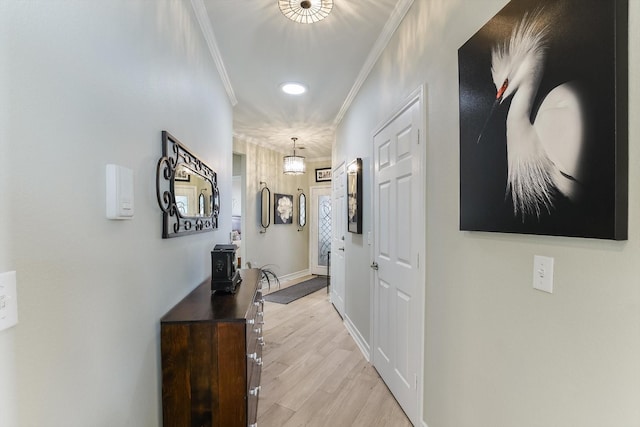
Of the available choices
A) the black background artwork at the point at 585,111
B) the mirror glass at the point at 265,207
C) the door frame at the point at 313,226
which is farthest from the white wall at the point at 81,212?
the door frame at the point at 313,226

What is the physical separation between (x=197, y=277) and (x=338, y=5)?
81.7 inches

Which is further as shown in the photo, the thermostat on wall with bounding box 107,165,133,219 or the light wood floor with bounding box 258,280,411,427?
the light wood floor with bounding box 258,280,411,427

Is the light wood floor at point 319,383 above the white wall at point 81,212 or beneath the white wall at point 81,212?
beneath

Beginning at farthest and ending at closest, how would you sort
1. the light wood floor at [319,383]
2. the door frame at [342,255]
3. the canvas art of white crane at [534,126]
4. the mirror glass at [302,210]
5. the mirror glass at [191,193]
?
the mirror glass at [302,210], the door frame at [342,255], the light wood floor at [319,383], the mirror glass at [191,193], the canvas art of white crane at [534,126]

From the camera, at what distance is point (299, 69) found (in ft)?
9.53

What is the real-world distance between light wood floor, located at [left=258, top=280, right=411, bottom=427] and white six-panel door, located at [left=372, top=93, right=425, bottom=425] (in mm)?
154

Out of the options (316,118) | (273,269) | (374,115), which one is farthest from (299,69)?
(273,269)

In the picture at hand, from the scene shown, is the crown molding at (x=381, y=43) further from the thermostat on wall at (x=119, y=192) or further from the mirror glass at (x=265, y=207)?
the mirror glass at (x=265, y=207)

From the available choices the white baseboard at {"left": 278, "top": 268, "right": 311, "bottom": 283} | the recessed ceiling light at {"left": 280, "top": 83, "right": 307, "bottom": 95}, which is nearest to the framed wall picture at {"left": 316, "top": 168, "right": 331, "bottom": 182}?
the white baseboard at {"left": 278, "top": 268, "right": 311, "bottom": 283}

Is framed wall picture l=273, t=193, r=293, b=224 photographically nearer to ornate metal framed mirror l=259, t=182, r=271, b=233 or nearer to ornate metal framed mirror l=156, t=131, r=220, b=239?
ornate metal framed mirror l=259, t=182, r=271, b=233

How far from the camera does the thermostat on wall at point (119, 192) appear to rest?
98 centimetres

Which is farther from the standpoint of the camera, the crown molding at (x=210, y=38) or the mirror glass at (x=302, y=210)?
the mirror glass at (x=302, y=210)

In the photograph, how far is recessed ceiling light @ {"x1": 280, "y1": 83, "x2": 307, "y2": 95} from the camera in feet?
10.6

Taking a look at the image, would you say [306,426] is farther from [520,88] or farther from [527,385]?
[520,88]
